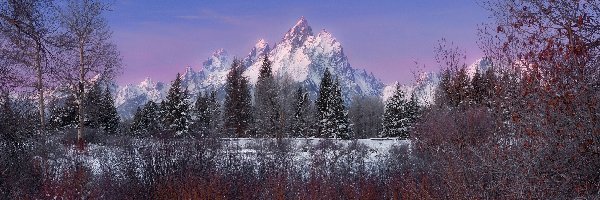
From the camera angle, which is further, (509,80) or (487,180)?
(487,180)

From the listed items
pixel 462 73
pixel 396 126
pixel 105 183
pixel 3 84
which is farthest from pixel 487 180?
pixel 396 126

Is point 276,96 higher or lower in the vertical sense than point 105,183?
higher

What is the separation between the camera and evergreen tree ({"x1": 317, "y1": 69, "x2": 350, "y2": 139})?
4472cm

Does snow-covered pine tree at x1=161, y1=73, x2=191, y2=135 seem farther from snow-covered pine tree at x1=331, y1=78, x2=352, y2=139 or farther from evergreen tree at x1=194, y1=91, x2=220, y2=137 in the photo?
snow-covered pine tree at x1=331, y1=78, x2=352, y2=139

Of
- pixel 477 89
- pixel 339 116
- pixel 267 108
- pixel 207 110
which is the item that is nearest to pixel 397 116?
pixel 339 116

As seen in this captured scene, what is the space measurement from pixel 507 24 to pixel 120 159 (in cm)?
865

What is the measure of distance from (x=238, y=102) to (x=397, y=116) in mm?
14324

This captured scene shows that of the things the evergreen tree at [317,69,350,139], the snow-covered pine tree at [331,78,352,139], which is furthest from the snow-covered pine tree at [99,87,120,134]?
the snow-covered pine tree at [331,78,352,139]

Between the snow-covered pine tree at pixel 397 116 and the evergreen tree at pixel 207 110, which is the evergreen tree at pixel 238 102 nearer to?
the evergreen tree at pixel 207 110

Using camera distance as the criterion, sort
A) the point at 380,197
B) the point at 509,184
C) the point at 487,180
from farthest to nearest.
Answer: the point at 380,197 < the point at 487,180 < the point at 509,184

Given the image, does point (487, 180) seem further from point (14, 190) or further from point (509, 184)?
point (14, 190)

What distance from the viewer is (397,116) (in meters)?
48.7

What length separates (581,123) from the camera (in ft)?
24.0

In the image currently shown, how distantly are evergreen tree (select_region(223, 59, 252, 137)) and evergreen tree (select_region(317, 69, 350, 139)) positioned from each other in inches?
242
